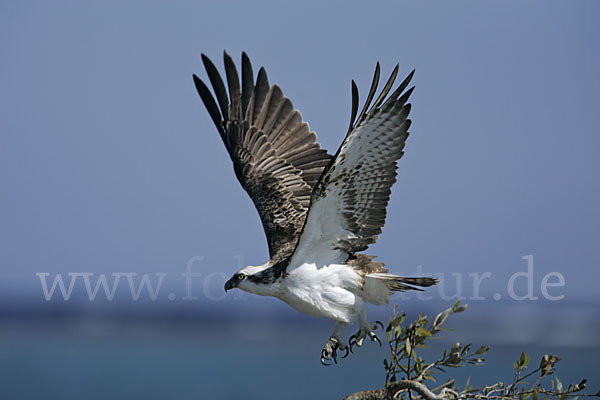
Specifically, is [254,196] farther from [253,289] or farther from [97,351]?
[97,351]

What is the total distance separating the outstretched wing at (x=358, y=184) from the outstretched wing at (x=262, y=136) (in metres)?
1.33

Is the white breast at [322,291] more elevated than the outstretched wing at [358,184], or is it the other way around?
the outstretched wing at [358,184]

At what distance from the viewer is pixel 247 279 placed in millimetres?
6094

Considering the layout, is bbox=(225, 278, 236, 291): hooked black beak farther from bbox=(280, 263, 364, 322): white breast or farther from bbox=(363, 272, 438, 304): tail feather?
bbox=(363, 272, 438, 304): tail feather

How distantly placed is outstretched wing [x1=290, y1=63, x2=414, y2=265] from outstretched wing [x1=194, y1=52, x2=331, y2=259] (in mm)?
1329

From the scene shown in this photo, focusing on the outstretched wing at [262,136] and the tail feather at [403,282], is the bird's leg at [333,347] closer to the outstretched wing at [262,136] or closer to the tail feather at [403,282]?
the tail feather at [403,282]

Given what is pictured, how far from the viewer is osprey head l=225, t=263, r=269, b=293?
6074mm

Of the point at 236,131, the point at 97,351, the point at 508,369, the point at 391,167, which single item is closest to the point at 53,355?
the point at 97,351

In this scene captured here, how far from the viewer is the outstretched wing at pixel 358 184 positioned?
5508 millimetres

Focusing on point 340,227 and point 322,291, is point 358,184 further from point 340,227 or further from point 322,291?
point 322,291

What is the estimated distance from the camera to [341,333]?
618 cm

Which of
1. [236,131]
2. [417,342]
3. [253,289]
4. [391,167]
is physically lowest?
[417,342]

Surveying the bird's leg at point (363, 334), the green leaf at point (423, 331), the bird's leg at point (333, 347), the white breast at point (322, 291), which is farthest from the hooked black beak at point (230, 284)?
the green leaf at point (423, 331)

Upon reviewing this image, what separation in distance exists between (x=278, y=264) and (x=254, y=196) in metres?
1.39
